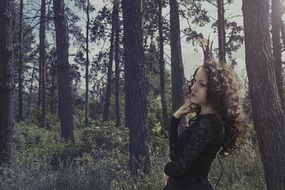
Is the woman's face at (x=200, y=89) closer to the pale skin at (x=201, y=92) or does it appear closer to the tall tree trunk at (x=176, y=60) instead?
the pale skin at (x=201, y=92)

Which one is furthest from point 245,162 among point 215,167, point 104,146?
point 104,146

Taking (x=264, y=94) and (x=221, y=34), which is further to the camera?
(x=221, y=34)

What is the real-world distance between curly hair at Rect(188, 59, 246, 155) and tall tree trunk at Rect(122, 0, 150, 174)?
5.70m

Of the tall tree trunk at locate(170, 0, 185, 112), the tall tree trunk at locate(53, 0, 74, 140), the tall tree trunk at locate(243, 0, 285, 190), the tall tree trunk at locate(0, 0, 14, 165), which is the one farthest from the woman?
the tall tree trunk at locate(53, 0, 74, 140)

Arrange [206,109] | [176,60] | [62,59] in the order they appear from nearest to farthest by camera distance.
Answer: [206,109] → [62,59] → [176,60]

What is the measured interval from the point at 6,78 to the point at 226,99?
317 inches

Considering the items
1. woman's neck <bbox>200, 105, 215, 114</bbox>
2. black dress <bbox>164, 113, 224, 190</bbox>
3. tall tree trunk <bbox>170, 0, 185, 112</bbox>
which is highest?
tall tree trunk <bbox>170, 0, 185, 112</bbox>

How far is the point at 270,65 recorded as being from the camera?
589 centimetres

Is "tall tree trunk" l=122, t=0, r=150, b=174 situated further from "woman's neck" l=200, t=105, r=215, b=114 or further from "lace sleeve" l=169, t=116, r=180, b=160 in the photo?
"woman's neck" l=200, t=105, r=215, b=114

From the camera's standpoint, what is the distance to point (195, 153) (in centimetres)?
367

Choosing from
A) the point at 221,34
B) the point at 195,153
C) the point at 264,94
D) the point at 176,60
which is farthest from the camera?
the point at 221,34

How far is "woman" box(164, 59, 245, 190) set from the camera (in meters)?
3.71

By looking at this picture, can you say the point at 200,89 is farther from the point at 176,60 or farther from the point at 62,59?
the point at 176,60

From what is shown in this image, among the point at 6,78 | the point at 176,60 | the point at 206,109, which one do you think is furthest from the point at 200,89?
the point at 176,60
